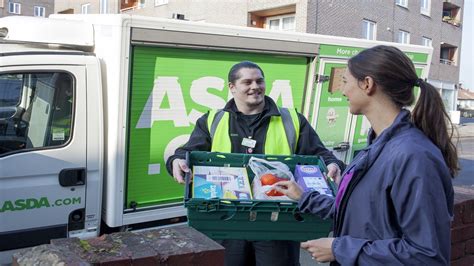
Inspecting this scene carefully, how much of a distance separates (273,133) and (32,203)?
206 cm

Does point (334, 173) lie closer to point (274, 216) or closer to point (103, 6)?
point (274, 216)

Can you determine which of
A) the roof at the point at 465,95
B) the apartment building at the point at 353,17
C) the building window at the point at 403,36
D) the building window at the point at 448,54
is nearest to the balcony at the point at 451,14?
the apartment building at the point at 353,17

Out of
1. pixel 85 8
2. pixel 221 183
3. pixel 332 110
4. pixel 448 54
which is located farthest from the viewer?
pixel 85 8

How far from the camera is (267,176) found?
90.4 inches

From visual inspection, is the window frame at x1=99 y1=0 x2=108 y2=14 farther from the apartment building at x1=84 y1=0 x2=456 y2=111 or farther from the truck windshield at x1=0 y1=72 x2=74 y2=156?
the truck windshield at x1=0 y1=72 x2=74 y2=156

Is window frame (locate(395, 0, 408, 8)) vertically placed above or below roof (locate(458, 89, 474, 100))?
above

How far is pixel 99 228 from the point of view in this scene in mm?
4070

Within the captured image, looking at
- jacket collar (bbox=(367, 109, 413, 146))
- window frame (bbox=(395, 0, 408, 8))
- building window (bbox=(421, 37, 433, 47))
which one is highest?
window frame (bbox=(395, 0, 408, 8))

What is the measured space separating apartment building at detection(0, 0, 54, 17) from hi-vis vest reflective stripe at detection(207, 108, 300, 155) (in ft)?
164

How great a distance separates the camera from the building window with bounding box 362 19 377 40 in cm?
2436

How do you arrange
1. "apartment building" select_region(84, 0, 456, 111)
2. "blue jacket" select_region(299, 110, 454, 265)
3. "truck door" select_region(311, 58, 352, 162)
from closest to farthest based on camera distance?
"blue jacket" select_region(299, 110, 454, 265) < "truck door" select_region(311, 58, 352, 162) < "apartment building" select_region(84, 0, 456, 111)

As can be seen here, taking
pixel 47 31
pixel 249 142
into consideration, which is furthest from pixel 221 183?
pixel 47 31

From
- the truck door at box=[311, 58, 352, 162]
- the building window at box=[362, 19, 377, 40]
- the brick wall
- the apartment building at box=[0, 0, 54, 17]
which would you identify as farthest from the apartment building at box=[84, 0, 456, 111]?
the apartment building at box=[0, 0, 54, 17]

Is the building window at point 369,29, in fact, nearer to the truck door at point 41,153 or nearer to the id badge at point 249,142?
the truck door at point 41,153
